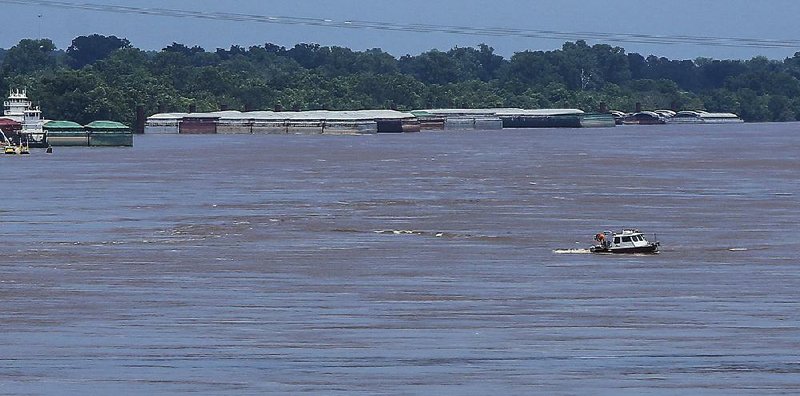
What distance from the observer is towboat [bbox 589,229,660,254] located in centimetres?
5369

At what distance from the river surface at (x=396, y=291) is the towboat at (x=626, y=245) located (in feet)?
2.07

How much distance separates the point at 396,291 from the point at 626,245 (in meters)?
12.3

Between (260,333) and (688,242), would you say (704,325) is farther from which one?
A: (688,242)

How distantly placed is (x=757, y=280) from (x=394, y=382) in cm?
1827

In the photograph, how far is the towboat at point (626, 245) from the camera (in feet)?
176

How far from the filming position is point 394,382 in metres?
30.4

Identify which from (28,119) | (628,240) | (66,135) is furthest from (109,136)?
(628,240)

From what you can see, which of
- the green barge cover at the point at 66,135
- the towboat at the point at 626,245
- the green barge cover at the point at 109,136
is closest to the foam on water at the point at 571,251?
the towboat at the point at 626,245

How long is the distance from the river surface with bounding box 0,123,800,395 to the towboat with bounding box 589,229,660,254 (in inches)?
24.9

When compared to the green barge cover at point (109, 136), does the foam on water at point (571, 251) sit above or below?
above

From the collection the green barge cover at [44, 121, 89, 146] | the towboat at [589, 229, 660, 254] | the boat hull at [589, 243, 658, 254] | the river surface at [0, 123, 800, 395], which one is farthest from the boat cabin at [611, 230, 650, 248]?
the green barge cover at [44, 121, 89, 146]

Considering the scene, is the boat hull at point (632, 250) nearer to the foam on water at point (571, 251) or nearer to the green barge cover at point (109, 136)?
the foam on water at point (571, 251)

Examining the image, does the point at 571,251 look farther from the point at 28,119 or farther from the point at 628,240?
the point at 28,119

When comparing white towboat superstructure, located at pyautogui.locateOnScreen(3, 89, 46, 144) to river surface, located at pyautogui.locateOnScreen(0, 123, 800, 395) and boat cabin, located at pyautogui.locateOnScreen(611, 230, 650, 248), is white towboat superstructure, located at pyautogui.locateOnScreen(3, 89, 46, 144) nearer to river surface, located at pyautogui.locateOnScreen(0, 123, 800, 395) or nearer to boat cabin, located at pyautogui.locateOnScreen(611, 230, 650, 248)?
river surface, located at pyautogui.locateOnScreen(0, 123, 800, 395)
